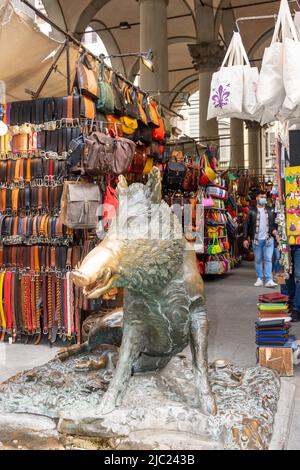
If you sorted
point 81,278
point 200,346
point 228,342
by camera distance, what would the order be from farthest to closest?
point 228,342
point 200,346
point 81,278

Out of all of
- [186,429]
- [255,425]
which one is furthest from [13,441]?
[255,425]

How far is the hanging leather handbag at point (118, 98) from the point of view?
6.66 meters

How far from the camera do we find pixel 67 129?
6043 mm

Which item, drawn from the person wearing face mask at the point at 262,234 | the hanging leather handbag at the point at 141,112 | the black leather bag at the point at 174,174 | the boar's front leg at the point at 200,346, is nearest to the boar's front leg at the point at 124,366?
the boar's front leg at the point at 200,346

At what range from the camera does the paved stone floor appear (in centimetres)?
525

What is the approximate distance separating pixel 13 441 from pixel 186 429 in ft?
3.28

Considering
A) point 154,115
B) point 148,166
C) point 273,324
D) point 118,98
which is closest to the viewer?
point 273,324

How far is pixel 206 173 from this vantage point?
10.8 meters

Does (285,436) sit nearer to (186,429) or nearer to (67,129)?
(186,429)

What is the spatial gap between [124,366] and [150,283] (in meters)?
0.61

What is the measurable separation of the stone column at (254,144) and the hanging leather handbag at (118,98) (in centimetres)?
1916

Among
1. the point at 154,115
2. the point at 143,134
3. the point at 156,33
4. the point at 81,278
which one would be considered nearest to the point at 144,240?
the point at 81,278

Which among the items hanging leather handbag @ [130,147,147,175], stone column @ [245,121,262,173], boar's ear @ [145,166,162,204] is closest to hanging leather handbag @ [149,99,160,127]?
hanging leather handbag @ [130,147,147,175]

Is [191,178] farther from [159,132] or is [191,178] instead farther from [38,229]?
[38,229]
